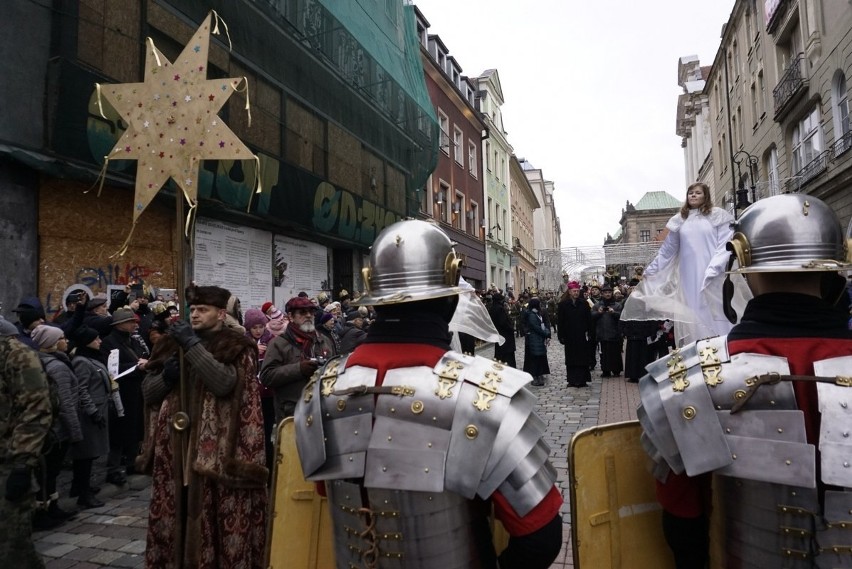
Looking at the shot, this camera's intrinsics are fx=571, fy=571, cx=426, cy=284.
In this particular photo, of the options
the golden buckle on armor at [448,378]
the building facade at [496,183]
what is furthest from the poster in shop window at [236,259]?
the building facade at [496,183]

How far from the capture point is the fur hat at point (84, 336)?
538 cm

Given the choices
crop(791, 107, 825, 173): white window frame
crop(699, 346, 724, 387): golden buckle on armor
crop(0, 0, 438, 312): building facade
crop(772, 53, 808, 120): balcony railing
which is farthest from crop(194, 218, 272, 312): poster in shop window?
crop(772, 53, 808, 120): balcony railing

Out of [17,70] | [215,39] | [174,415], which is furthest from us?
[215,39]

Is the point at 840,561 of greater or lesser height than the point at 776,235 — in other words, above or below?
below

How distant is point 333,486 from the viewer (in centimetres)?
189

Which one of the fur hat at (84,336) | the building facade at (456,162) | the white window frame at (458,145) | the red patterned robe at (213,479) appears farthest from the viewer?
the white window frame at (458,145)

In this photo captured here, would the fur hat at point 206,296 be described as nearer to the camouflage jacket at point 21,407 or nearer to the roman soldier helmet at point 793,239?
the camouflage jacket at point 21,407

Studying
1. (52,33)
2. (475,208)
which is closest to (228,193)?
(52,33)

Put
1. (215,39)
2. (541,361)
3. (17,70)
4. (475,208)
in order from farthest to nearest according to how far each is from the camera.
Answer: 1. (475,208)
2. (541,361)
3. (215,39)
4. (17,70)

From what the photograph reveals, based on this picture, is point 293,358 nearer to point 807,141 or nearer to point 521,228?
point 807,141

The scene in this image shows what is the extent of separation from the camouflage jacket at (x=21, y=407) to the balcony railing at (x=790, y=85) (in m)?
22.9

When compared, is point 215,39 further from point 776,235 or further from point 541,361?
point 776,235

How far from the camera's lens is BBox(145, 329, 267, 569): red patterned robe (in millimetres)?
3062

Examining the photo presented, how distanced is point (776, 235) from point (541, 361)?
9532 mm
